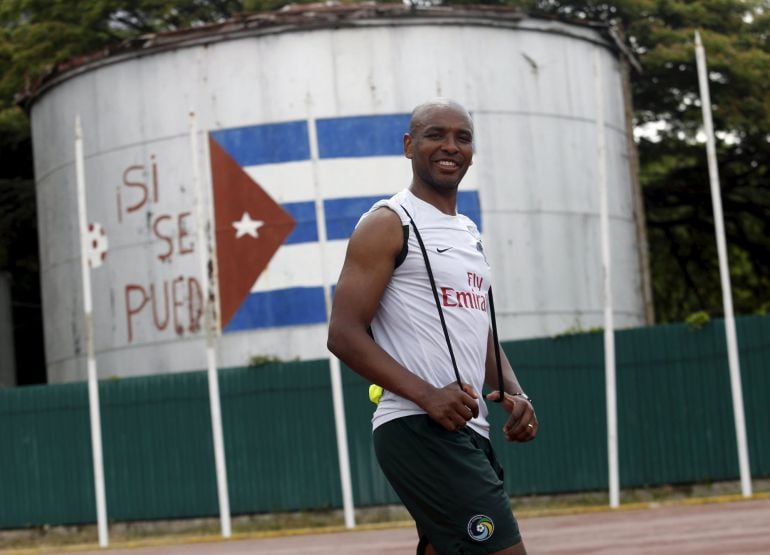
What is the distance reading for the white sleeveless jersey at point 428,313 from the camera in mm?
5223

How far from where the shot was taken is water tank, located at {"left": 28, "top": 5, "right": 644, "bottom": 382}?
2427 cm

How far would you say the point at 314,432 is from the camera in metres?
21.7

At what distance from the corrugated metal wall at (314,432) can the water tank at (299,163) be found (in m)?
2.44

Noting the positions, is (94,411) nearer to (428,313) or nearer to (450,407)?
(428,313)

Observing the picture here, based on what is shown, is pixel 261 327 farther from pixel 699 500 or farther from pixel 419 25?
pixel 699 500

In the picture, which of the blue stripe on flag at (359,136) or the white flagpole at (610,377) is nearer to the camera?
the white flagpole at (610,377)

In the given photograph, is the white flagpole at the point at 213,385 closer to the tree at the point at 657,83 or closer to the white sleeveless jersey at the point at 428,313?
the tree at the point at 657,83

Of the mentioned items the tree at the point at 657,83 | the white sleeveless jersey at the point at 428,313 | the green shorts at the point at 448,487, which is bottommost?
the green shorts at the point at 448,487

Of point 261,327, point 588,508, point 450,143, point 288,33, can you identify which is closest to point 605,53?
point 288,33

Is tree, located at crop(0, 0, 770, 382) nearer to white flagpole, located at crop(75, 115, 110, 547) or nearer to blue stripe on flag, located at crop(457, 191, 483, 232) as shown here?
blue stripe on flag, located at crop(457, 191, 483, 232)

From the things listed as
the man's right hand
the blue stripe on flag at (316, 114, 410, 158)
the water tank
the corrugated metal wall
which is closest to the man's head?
the man's right hand

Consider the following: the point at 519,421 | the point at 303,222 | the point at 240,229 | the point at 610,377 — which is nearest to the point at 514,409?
the point at 519,421

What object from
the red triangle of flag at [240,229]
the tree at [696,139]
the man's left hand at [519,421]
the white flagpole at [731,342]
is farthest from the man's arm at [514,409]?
the tree at [696,139]

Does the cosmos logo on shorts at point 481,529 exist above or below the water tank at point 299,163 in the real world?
below
